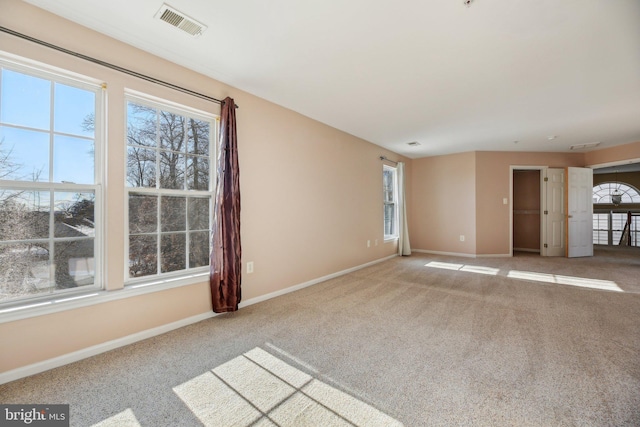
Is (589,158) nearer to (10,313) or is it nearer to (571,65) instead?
(571,65)

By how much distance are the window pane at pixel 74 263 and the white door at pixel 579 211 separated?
28.6ft

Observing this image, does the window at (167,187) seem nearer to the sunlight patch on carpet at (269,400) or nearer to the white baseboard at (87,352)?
the white baseboard at (87,352)

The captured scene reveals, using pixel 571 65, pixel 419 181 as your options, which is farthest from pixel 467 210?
pixel 571 65

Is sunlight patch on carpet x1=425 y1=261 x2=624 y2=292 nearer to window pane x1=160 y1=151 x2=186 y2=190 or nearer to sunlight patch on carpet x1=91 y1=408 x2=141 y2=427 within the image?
window pane x1=160 y1=151 x2=186 y2=190

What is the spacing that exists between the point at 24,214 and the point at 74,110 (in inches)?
34.3

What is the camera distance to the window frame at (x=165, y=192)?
2326 millimetres

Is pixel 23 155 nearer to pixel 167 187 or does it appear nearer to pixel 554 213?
pixel 167 187

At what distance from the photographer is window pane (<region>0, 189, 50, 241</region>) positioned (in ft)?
5.97

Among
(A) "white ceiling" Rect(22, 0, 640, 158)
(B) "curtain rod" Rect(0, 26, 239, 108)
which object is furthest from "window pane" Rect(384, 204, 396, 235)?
(B) "curtain rod" Rect(0, 26, 239, 108)

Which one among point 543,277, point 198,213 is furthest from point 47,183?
point 543,277

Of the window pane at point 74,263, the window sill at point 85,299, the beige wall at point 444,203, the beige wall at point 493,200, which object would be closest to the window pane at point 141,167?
the window pane at point 74,263

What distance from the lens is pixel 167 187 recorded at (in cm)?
260

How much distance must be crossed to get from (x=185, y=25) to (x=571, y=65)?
3584 millimetres

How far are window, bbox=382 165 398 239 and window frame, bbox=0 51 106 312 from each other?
5256 mm
